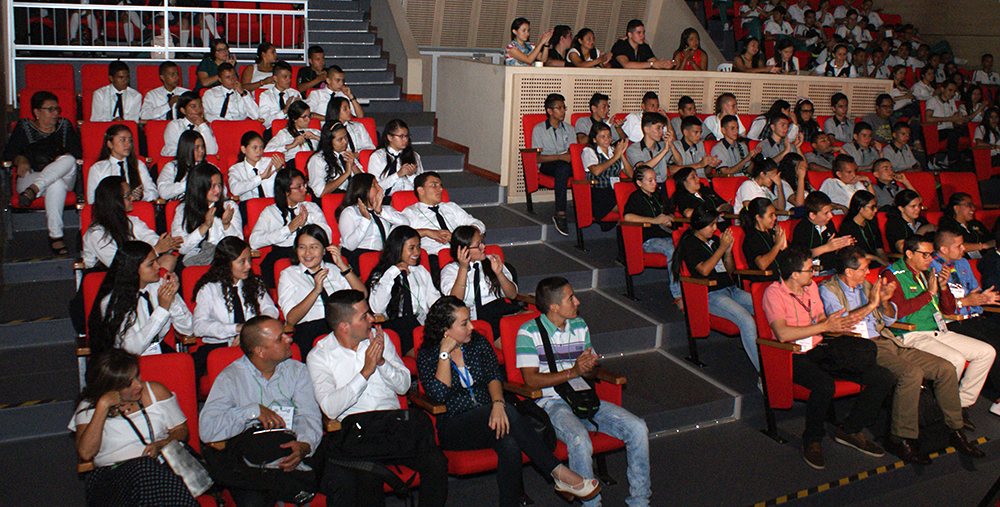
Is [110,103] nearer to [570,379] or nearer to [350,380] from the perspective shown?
[350,380]

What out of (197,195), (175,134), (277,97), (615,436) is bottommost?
(615,436)

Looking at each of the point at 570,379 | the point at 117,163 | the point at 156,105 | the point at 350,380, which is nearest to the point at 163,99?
the point at 156,105

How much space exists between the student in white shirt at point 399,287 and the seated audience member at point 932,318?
2.56 metres

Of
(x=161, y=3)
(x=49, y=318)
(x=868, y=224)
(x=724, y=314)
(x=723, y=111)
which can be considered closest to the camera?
(x=49, y=318)

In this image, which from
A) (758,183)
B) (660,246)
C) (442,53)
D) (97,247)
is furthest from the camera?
(442,53)

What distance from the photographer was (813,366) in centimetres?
354

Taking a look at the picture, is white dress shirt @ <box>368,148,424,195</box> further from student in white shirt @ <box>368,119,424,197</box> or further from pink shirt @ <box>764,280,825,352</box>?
pink shirt @ <box>764,280,825,352</box>

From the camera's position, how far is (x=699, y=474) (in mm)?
3344

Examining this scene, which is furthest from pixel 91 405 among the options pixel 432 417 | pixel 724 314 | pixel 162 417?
pixel 724 314

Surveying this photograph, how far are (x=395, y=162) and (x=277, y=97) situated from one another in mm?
1642

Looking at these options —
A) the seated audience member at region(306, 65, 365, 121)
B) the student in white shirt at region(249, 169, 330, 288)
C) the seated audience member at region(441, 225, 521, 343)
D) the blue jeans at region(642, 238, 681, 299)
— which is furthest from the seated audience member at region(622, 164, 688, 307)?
the seated audience member at region(306, 65, 365, 121)

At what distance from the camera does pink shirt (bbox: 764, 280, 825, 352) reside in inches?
142

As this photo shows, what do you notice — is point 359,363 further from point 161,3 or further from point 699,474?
point 161,3

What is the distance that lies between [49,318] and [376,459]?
2178mm
